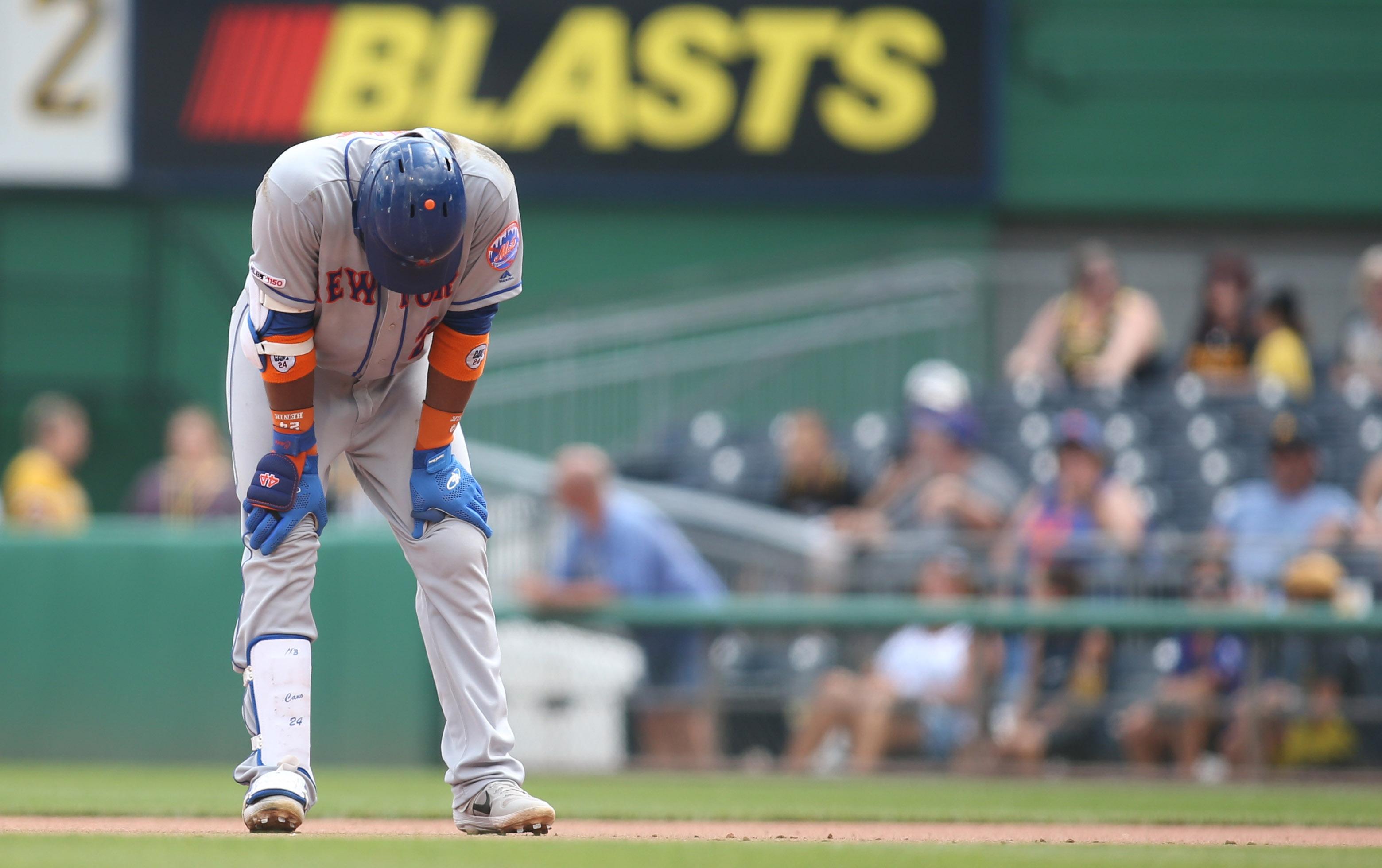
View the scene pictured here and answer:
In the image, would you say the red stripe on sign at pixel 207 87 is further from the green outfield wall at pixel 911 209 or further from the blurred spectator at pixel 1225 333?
the blurred spectator at pixel 1225 333

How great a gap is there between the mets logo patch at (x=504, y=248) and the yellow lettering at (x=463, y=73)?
11652 mm

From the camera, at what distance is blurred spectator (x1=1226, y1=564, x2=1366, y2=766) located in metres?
8.95

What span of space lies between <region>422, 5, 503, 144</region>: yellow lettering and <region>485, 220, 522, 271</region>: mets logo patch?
11652mm

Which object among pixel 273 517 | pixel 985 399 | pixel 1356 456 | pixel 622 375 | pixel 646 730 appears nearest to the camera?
pixel 273 517

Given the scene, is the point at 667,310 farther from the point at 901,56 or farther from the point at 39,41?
the point at 39,41

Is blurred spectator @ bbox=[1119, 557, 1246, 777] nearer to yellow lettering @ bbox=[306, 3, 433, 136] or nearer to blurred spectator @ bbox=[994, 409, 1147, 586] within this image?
blurred spectator @ bbox=[994, 409, 1147, 586]

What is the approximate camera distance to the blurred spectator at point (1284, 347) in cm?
1202

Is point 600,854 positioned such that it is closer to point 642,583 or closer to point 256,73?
point 642,583

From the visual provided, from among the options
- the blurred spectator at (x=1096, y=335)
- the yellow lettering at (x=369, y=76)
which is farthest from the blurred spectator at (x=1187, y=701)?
the yellow lettering at (x=369, y=76)

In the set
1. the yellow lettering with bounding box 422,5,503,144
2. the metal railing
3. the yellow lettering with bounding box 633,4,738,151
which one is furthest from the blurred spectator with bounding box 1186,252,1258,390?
Answer: the yellow lettering with bounding box 422,5,503,144

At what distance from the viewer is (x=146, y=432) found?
17.0m

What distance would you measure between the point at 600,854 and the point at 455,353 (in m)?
1.49

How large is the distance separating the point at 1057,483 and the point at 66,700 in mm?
5339

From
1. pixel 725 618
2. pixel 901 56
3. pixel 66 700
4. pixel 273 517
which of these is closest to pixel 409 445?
pixel 273 517
